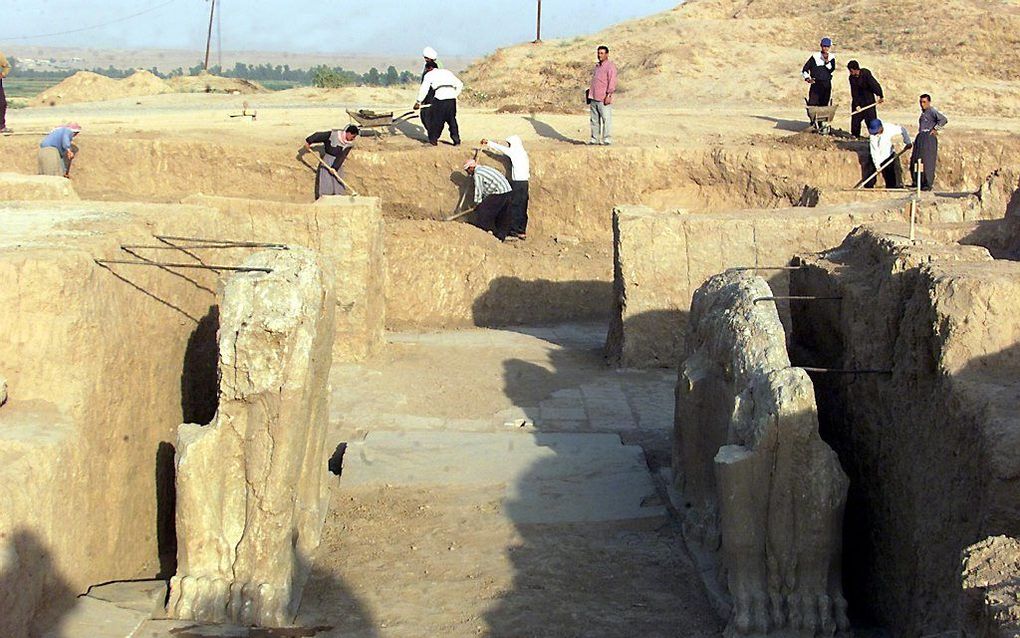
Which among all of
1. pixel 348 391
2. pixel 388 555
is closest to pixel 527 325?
pixel 348 391

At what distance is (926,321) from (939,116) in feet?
32.7

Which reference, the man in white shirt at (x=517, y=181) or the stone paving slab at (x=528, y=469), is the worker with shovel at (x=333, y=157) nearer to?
the man in white shirt at (x=517, y=181)

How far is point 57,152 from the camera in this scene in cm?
1402

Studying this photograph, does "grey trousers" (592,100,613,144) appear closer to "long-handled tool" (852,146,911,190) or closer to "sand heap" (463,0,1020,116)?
"long-handled tool" (852,146,911,190)

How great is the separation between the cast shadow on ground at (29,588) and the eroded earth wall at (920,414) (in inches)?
135

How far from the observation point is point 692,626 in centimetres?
Result: 585

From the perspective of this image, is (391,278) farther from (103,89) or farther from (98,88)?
(98,88)

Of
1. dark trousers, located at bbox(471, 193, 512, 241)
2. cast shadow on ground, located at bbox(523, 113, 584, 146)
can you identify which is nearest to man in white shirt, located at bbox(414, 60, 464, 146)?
dark trousers, located at bbox(471, 193, 512, 241)

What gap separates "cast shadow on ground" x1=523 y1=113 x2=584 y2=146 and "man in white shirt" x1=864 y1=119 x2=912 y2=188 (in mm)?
3697

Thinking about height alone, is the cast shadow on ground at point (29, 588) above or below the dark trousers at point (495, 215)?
below

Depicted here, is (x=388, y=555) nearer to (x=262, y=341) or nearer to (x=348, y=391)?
(x=262, y=341)

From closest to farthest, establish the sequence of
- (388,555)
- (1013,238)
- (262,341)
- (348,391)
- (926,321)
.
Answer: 1. (926,321)
2. (262,341)
3. (388,555)
4. (1013,238)
5. (348,391)

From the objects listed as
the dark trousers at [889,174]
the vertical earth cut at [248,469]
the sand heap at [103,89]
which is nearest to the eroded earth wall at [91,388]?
the vertical earth cut at [248,469]

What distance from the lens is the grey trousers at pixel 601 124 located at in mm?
15367
